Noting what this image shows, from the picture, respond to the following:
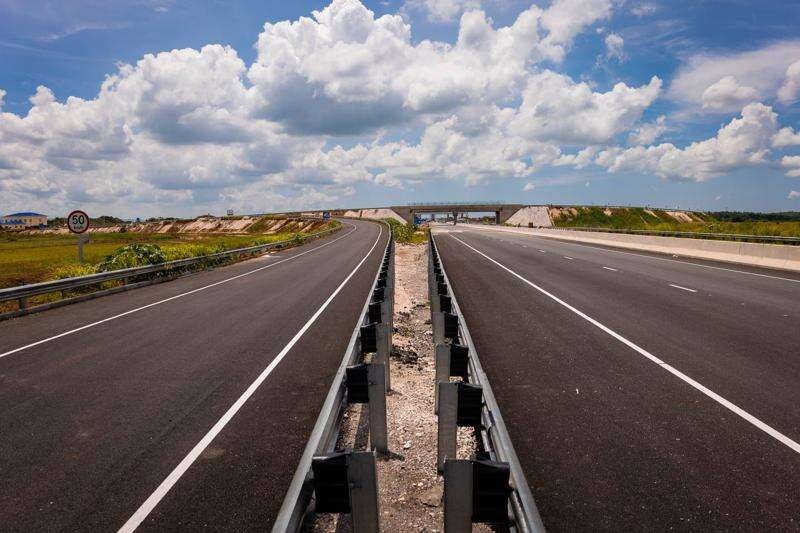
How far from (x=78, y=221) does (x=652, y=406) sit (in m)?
20.3

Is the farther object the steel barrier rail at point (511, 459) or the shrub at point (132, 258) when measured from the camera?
the shrub at point (132, 258)

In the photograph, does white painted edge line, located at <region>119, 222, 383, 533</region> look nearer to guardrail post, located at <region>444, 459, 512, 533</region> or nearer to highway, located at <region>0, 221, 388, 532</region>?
highway, located at <region>0, 221, 388, 532</region>

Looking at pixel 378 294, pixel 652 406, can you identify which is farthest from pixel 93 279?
pixel 652 406

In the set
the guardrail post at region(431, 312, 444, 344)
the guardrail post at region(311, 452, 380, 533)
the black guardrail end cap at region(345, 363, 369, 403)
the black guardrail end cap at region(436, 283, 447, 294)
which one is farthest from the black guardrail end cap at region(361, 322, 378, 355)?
the guardrail post at region(311, 452, 380, 533)

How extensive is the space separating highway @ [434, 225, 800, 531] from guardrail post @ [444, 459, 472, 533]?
110 centimetres

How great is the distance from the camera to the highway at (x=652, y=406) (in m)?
3.85

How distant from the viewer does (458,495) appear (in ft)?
9.37

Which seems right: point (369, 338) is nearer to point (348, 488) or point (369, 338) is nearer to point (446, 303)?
point (446, 303)

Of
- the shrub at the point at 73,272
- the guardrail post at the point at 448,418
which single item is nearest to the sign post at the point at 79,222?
the shrub at the point at 73,272

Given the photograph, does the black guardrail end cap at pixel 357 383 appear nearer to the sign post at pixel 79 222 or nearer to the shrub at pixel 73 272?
the shrub at pixel 73 272

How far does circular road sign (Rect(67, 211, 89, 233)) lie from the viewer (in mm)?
18406

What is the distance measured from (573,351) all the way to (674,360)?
147cm

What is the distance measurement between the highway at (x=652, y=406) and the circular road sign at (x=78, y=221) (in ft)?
50.1

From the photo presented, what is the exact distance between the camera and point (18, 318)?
507 inches
